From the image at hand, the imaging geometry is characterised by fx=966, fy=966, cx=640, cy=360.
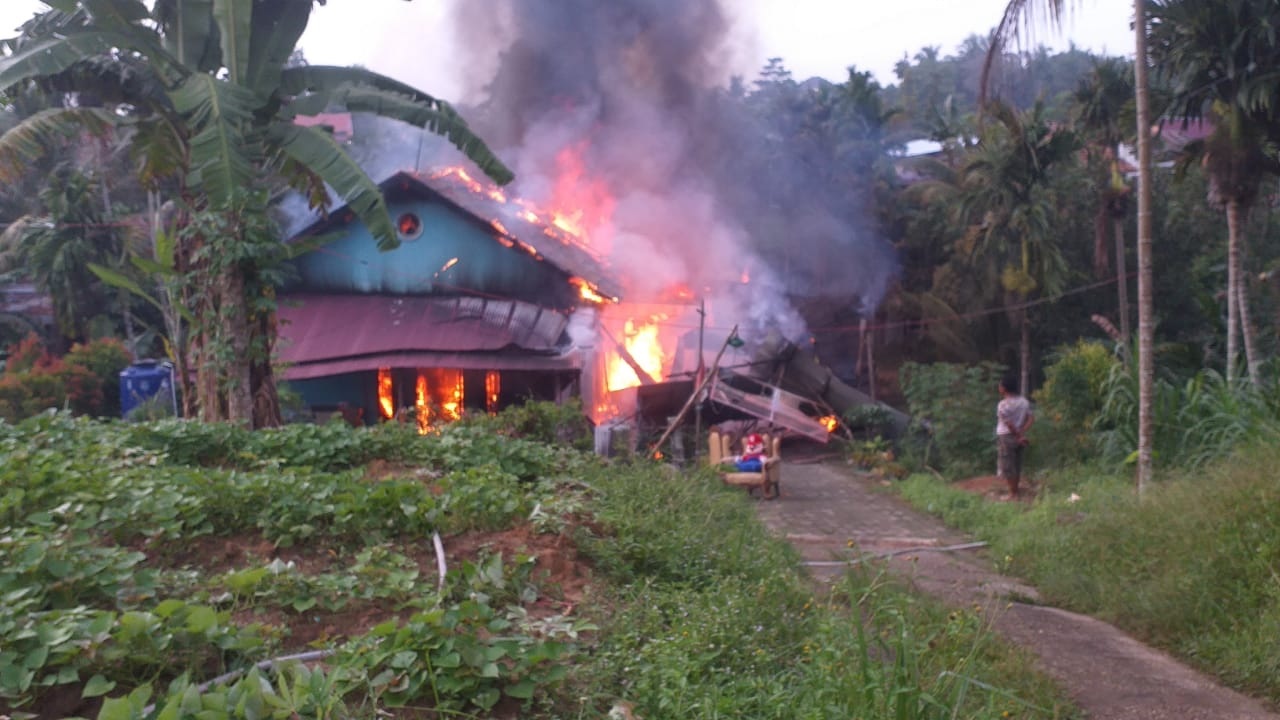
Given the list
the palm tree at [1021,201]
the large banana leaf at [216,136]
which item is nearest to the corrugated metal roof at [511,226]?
the large banana leaf at [216,136]

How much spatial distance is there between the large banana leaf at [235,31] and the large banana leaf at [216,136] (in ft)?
2.16

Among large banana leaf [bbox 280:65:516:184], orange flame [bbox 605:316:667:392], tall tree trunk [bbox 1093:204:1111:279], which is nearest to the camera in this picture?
large banana leaf [bbox 280:65:516:184]

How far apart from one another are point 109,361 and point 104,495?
62.0 ft

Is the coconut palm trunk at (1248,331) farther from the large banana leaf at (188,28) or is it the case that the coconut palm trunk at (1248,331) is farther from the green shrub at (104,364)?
the green shrub at (104,364)

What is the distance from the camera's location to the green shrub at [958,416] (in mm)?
16984

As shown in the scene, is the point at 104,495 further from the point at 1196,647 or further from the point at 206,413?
the point at 1196,647

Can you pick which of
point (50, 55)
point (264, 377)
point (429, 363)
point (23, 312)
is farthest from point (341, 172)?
point (23, 312)

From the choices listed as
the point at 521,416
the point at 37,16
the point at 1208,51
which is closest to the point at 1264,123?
the point at 1208,51

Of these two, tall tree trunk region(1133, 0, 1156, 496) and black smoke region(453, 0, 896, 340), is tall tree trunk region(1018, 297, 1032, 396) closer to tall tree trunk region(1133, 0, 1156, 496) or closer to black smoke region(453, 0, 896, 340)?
black smoke region(453, 0, 896, 340)

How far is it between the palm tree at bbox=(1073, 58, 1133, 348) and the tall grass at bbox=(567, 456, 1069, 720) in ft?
49.8

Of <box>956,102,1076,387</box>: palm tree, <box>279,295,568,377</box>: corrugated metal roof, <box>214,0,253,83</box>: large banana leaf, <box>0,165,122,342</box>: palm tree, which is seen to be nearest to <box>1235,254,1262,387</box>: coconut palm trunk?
<box>956,102,1076,387</box>: palm tree

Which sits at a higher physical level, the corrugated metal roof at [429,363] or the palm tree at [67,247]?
the palm tree at [67,247]

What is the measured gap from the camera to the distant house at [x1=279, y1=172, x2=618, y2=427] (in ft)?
61.0

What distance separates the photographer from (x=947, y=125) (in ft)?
103
